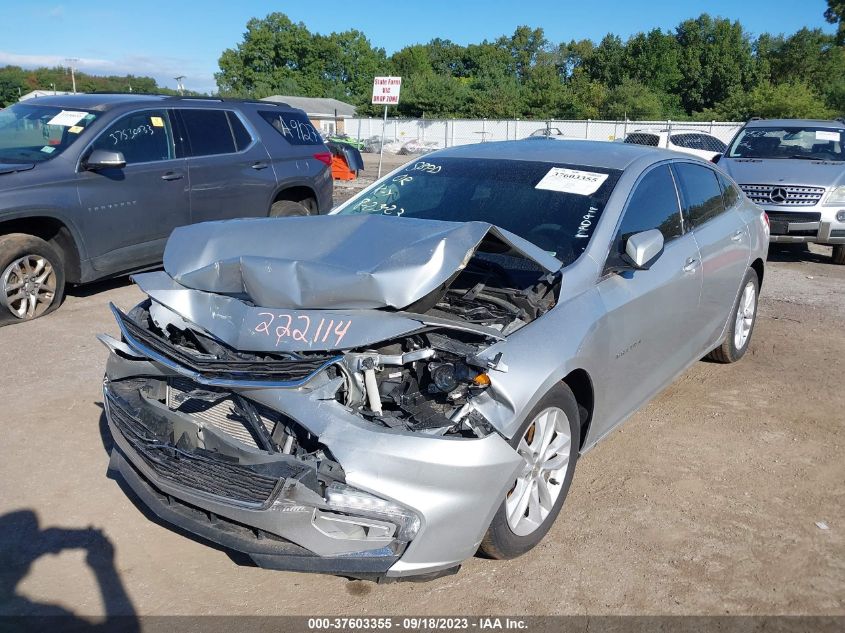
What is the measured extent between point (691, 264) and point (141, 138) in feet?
17.7

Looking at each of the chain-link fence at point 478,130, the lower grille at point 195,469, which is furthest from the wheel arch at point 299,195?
the chain-link fence at point 478,130

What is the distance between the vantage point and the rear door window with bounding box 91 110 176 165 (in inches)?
283

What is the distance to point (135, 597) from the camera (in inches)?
122

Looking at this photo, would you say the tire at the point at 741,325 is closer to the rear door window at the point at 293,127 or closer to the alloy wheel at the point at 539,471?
the alloy wheel at the point at 539,471

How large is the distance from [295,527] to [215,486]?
377 millimetres

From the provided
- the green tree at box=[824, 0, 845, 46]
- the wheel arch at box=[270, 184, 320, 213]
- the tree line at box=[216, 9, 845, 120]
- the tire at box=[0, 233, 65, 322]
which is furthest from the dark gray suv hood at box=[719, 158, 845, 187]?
the green tree at box=[824, 0, 845, 46]

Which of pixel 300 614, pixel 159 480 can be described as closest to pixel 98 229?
pixel 159 480

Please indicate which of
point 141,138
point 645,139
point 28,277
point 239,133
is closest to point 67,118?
point 141,138

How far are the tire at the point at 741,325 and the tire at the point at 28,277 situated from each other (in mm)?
5604

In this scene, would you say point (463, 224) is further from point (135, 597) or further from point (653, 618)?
point (135, 597)

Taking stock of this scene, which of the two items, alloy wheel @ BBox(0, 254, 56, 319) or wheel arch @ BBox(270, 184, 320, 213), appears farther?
wheel arch @ BBox(270, 184, 320, 213)

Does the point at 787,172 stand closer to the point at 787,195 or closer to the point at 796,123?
the point at 787,195

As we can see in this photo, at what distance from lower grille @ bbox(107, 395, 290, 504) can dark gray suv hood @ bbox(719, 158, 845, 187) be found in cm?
953

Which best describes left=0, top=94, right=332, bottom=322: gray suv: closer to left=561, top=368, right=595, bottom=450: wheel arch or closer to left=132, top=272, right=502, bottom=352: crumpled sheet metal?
left=132, top=272, right=502, bottom=352: crumpled sheet metal
